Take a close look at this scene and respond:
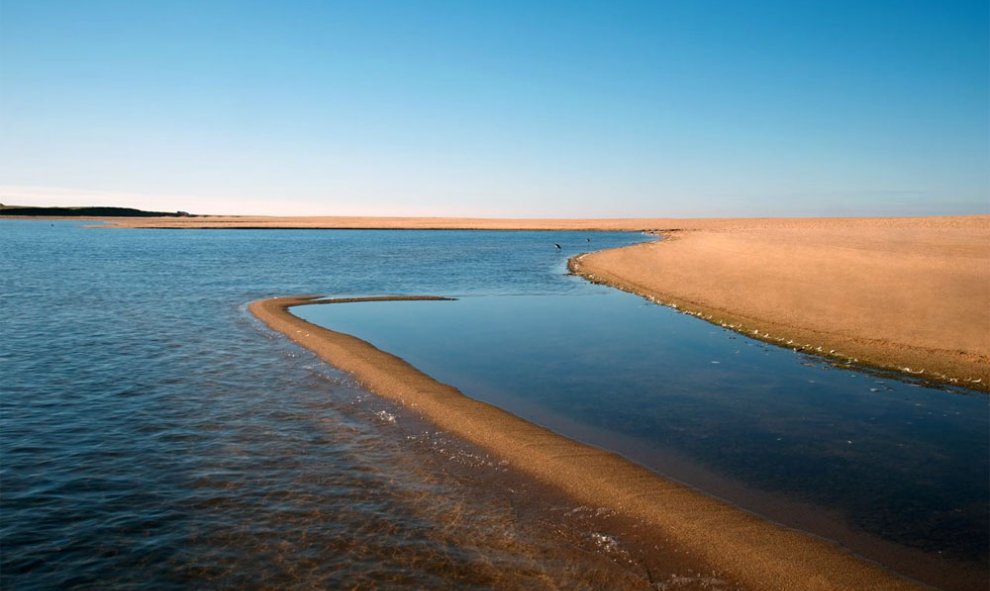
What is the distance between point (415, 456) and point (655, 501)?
3840 millimetres

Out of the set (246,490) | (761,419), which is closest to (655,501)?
(761,419)

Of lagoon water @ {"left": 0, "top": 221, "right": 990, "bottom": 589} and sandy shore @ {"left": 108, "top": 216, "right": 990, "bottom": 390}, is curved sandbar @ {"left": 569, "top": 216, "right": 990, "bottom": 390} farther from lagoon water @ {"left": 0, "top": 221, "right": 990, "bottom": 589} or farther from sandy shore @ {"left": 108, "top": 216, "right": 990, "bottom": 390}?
lagoon water @ {"left": 0, "top": 221, "right": 990, "bottom": 589}

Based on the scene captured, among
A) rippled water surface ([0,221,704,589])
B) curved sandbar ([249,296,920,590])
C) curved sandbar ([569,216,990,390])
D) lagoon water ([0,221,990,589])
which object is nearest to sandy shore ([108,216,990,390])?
curved sandbar ([569,216,990,390])

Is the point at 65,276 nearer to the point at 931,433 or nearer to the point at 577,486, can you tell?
the point at 577,486

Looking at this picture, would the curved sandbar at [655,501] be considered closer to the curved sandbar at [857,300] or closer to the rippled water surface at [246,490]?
the rippled water surface at [246,490]

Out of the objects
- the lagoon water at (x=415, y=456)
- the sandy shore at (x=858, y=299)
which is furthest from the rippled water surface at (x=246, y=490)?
the sandy shore at (x=858, y=299)

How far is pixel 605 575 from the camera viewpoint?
254 inches

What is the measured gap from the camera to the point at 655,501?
8031 mm

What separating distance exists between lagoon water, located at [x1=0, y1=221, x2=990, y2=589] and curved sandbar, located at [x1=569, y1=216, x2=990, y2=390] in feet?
5.24

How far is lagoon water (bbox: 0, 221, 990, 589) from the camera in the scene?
266 inches

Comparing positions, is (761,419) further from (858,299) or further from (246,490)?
(858,299)

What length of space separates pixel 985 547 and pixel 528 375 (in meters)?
9.22

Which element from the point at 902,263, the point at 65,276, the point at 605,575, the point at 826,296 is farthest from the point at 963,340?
→ the point at 65,276

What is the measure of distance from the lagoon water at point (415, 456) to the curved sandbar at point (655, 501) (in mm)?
446
